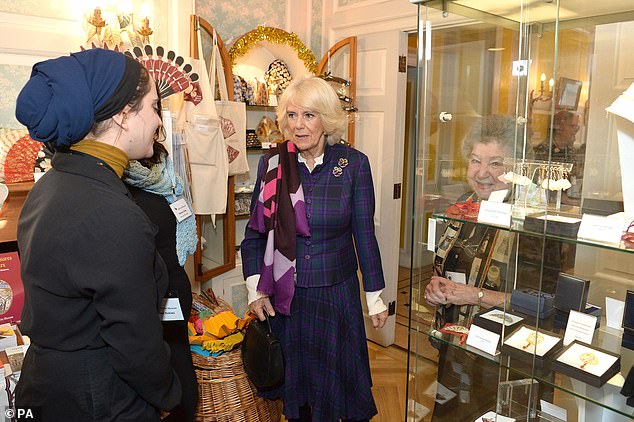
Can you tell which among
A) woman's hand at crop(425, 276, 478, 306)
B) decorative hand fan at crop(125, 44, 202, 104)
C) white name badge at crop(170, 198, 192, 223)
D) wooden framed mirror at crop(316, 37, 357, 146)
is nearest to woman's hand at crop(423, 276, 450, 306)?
woman's hand at crop(425, 276, 478, 306)

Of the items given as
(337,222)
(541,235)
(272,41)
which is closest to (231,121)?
(272,41)

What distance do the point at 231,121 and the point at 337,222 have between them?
1.36 meters

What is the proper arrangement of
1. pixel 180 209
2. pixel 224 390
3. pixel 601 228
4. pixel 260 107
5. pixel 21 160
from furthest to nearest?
pixel 260 107 → pixel 224 390 → pixel 21 160 → pixel 180 209 → pixel 601 228

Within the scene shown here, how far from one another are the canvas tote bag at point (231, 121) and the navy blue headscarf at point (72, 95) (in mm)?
1848

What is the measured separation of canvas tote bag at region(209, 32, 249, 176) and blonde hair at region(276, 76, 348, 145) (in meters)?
0.98

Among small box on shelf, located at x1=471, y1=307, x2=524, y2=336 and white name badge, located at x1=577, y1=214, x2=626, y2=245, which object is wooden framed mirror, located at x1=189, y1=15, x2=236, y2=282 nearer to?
small box on shelf, located at x1=471, y1=307, x2=524, y2=336

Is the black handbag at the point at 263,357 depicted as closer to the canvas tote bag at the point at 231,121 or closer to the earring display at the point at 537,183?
the earring display at the point at 537,183

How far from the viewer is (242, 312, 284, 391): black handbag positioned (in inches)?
77.1

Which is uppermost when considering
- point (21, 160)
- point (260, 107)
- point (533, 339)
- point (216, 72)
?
point (216, 72)

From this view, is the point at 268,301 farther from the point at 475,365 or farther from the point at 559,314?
the point at 559,314

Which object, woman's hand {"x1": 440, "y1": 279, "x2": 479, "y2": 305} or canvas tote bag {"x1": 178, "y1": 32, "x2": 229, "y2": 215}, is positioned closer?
woman's hand {"x1": 440, "y1": 279, "x2": 479, "y2": 305}

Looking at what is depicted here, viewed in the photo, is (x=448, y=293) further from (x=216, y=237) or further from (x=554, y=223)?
(x=216, y=237)

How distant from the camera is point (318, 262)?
199cm

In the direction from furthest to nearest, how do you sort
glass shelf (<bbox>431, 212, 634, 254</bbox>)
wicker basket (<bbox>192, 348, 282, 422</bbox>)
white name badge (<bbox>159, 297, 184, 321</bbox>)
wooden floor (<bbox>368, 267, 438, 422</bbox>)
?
wicker basket (<bbox>192, 348, 282, 422</bbox>), white name badge (<bbox>159, 297, 184, 321</bbox>), wooden floor (<bbox>368, 267, 438, 422</bbox>), glass shelf (<bbox>431, 212, 634, 254</bbox>)
